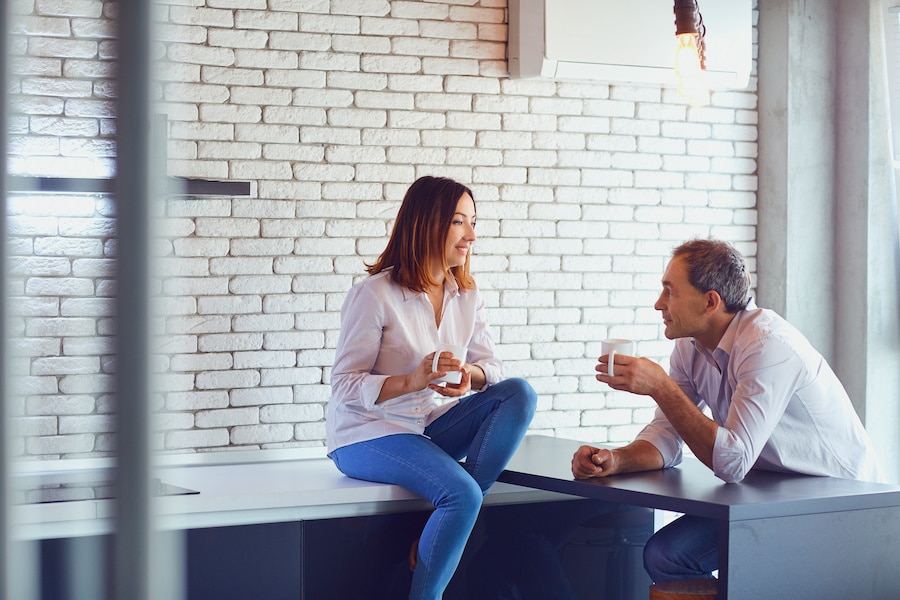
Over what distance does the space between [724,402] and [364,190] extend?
5.12 feet

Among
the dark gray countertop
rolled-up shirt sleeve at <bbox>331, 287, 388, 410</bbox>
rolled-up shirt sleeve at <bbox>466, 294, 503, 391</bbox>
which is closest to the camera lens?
the dark gray countertop

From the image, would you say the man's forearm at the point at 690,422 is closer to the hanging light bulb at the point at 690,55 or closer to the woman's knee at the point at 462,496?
the woman's knee at the point at 462,496

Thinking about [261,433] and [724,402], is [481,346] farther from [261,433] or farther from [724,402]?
[261,433]

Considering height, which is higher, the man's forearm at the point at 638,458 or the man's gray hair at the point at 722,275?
the man's gray hair at the point at 722,275

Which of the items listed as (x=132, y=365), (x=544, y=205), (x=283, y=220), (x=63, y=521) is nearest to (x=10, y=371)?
(x=132, y=365)

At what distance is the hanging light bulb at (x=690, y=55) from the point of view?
10.2ft

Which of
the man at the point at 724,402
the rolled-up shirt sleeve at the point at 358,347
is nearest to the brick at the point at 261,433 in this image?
the rolled-up shirt sleeve at the point at 358,347

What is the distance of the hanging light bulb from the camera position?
10.2 ft

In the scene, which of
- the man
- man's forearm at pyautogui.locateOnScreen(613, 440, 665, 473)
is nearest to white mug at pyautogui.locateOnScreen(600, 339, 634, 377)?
the man

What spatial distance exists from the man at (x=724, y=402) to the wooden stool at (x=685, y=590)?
0.05 metres

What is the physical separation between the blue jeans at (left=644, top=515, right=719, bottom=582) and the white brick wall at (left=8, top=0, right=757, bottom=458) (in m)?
1.42

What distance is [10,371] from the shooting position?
534 mm

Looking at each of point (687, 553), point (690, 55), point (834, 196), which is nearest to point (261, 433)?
point (687, 553)

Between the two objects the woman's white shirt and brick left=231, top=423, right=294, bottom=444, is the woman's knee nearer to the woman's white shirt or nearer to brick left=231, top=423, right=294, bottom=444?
the woman's white shirt
